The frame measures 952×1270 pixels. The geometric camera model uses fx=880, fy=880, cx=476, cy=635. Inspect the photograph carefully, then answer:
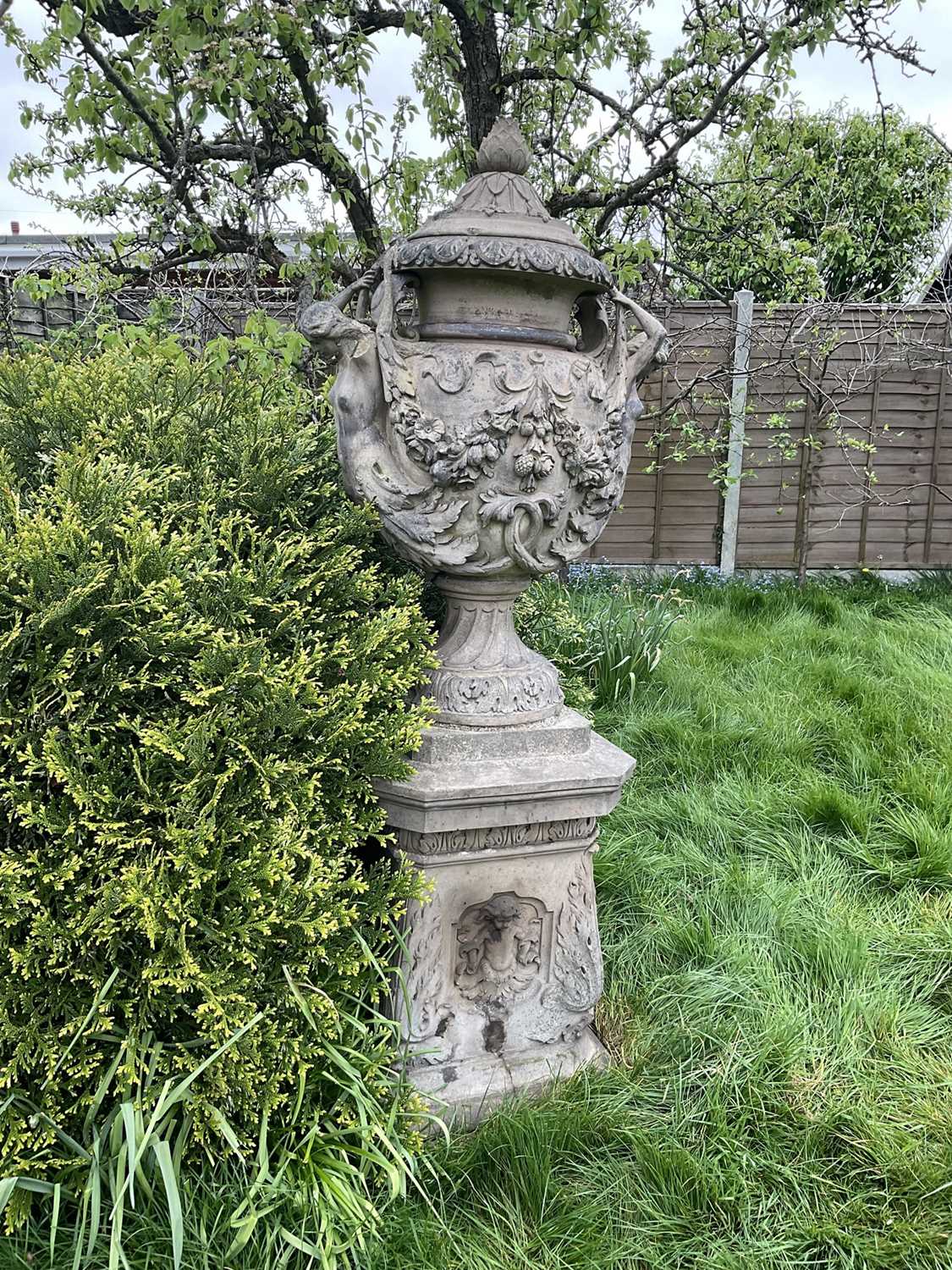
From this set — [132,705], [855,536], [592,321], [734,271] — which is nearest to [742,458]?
[855,536]

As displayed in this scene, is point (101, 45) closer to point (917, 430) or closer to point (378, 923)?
point (378, 923)

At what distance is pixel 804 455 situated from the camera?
626 cm

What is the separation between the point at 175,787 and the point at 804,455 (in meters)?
5.78

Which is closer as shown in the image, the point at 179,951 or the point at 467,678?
the point at 179,951

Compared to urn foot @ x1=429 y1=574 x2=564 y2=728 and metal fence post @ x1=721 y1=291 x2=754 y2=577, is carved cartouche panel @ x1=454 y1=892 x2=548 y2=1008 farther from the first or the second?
metal fence post @ x1=721 y1=291 x2=754 y2=577

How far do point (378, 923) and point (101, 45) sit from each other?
3.00 metres

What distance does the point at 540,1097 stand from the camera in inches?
76.5

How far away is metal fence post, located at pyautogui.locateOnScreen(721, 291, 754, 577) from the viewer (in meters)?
5.43

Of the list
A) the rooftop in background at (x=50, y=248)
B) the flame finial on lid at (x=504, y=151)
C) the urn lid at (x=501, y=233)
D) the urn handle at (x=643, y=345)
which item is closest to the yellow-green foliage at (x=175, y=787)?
the urn lid at (x=501, y=233)

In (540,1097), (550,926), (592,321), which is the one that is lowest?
(540,1097)

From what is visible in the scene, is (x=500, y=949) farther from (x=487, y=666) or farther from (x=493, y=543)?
(x=493, y=543)

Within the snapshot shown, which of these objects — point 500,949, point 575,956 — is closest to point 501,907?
point 500,949

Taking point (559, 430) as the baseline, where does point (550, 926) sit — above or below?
below

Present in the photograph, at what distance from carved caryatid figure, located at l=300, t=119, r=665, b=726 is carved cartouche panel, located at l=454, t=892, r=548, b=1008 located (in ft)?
1.46
